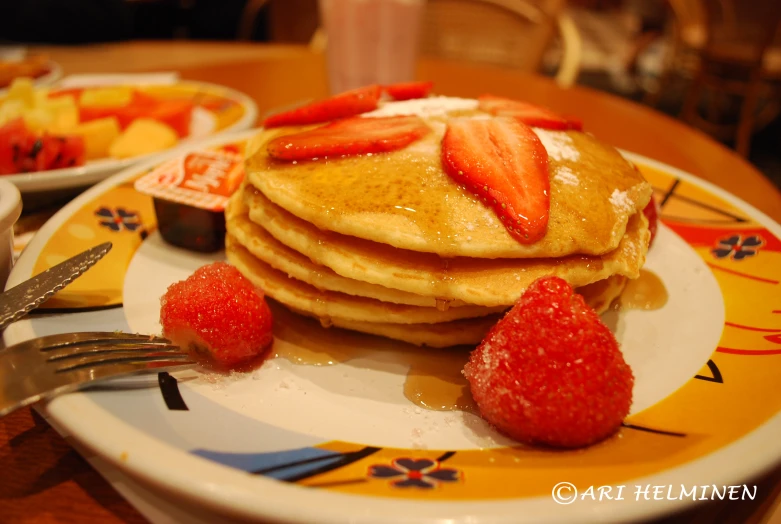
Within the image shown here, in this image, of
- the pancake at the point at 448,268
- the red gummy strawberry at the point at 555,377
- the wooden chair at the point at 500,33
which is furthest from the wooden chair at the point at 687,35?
the red gummy strawberry at the point at 555,377

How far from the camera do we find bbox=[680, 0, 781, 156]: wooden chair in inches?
200

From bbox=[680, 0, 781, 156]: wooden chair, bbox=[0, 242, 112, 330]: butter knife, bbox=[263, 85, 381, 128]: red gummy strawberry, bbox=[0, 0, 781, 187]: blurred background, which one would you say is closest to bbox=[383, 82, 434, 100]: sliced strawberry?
bbox=[263, 85, 381, 128]: red gummy strawberry

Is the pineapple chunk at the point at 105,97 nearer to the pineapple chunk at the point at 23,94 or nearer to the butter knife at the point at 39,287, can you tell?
the pineapple chunk at the point at 23,94

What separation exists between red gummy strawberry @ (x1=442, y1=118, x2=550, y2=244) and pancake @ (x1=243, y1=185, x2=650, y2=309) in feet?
0.23

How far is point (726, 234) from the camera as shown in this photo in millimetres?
1453

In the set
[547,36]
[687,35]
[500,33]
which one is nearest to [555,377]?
[547,36]

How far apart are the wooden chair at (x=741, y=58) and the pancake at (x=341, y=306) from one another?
5.23 metres

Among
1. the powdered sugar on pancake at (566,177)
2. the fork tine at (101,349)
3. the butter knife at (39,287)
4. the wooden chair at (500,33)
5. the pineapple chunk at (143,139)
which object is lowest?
the fork tine at (101,349)

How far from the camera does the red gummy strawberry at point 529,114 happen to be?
135 centimetres

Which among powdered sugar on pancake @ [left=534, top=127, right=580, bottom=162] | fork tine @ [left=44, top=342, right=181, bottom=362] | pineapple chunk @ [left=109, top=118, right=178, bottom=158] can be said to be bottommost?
fork tine @ [left=44, top=342, right=181, bottom=362]

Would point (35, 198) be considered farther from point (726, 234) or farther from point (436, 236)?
point (726, 234)

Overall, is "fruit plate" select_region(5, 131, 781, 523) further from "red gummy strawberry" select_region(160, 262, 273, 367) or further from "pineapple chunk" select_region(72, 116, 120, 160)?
Result: "pineapple chunk" select_region(72, 116, 120, 160)

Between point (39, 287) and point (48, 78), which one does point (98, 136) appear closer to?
point (48, 78)

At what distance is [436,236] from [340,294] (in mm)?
260
